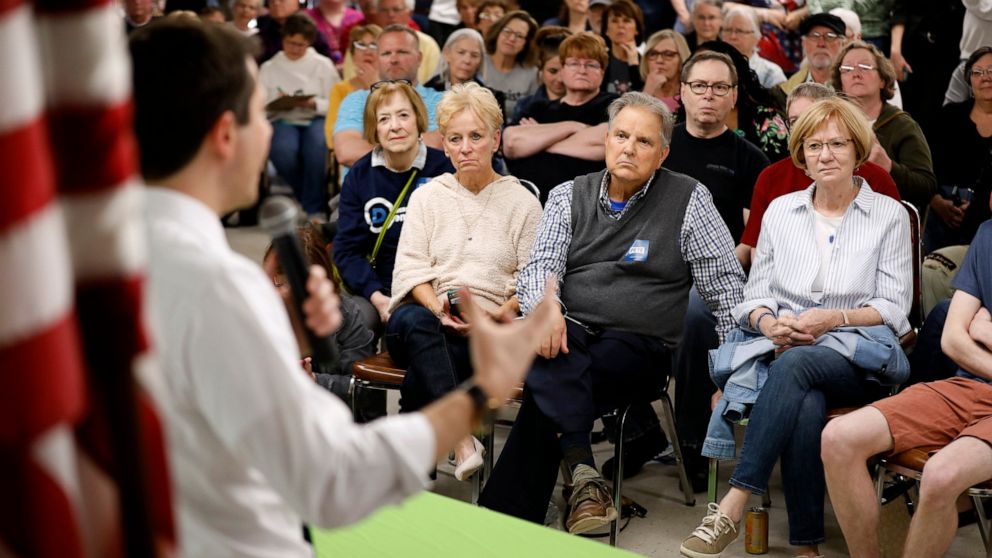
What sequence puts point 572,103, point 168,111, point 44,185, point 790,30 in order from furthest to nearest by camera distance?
point 790,30, point 572,103, point 168,111, point 44,185

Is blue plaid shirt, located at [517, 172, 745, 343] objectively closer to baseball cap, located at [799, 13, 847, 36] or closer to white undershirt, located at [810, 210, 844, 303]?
white undershirt, located at [810, 210, 844, 303]

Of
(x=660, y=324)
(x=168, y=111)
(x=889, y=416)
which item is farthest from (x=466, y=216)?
(x=168, y=111)

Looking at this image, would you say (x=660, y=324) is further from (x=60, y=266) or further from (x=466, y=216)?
(x=60, y=266)

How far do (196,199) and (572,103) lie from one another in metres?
3.89

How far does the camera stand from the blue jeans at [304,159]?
6508 mm

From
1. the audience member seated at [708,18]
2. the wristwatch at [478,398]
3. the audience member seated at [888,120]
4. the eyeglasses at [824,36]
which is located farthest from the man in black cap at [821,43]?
the wristwatch at [478,398]

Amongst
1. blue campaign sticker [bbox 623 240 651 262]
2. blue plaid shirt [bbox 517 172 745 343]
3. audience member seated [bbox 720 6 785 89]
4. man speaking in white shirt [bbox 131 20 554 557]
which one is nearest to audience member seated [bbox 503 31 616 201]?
audience member seated [bbox 720 6 785 89]

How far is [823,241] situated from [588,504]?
1035 millimetres

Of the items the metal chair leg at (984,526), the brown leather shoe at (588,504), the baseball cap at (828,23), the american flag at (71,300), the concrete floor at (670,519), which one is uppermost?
the american flag at (71,300)

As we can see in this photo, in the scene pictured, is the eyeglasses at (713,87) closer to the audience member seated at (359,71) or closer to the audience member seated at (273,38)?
the audience member seated at (359,71)

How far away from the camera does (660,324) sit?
350 centimetres

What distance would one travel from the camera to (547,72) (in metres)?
5.34

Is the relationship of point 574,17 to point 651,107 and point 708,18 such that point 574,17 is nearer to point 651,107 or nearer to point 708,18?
point 708,18

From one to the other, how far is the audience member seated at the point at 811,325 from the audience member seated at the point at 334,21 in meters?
4.10
